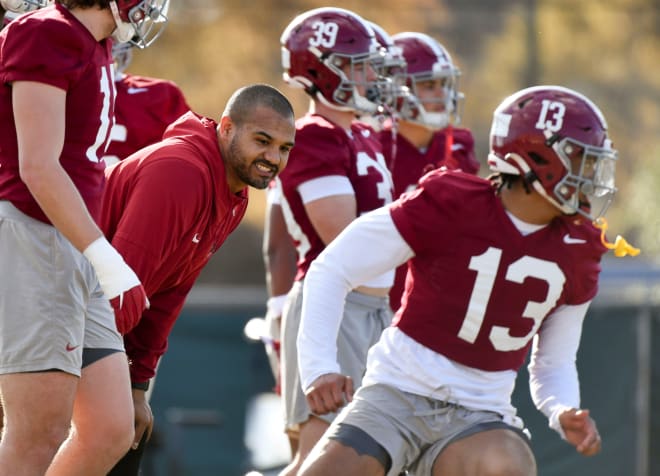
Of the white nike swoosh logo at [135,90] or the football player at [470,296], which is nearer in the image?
the football player at [470,296]

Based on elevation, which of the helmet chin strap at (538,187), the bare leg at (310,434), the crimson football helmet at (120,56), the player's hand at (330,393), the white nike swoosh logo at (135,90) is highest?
the helmet chin strap at (538,187)

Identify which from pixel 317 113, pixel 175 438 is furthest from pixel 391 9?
pixel 317 113

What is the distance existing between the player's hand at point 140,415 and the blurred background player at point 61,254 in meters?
0.53

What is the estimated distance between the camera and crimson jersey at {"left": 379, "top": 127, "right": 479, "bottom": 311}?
18.9 ft

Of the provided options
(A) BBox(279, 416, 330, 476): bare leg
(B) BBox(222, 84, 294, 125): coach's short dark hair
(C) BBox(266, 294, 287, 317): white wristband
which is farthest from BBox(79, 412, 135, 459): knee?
(C) BBox(266, 294, 287, 317): white wristband

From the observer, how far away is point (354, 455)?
366 cm

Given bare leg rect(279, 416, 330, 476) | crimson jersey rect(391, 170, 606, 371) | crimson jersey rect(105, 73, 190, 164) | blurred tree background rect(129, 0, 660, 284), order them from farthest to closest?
blurred tree background rect(129, 0, 660, 284)
crimson jersey rect(105, 73, 190, 164)
bare leg rect(279, 416, 330, 476)
crimson jersey rect(391, 170, 606, 371)

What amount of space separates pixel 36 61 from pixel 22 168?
27cm

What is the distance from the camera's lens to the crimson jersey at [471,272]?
12.9ft

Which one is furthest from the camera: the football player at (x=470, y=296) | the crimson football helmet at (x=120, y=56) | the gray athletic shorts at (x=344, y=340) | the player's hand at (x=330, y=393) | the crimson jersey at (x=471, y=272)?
the crimson football helmet at (x=120, y=56)

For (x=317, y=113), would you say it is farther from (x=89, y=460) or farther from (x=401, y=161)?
(x=89, y=460)

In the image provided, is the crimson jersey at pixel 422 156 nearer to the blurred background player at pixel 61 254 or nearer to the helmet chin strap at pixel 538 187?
the helmet chin strap at pixel 538 187

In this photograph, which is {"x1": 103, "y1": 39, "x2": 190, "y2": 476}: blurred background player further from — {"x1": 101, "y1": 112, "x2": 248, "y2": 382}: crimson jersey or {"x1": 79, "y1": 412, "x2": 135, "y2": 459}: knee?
{"x1": 79, "y1": 412, "x2": 135, "y2": 459}: knee

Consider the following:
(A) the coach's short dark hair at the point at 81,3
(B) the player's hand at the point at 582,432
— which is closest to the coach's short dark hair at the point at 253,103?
(A) the coach's short dark hair at the point at 81,3
